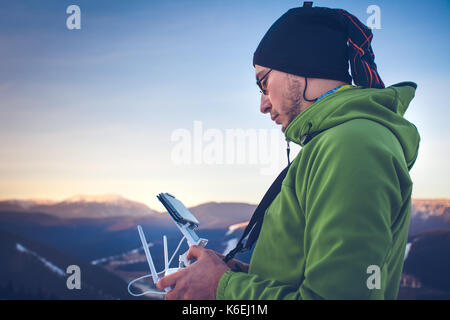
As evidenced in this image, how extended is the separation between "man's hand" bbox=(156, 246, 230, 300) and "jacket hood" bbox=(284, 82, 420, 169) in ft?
1.30

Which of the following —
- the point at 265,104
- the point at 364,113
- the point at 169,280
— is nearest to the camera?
the point at 364,113

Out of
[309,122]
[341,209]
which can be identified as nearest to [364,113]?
[309,122]

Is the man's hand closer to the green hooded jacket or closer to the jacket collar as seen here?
the green hooded jacket

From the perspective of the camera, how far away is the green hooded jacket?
762mm

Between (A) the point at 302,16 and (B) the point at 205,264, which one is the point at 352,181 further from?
(A) the point at 302,16

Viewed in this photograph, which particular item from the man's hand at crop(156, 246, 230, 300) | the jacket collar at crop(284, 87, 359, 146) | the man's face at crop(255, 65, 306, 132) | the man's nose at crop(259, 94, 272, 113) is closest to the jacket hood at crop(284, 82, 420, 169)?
the jacket collar at crop(284, 87, 359, 146)

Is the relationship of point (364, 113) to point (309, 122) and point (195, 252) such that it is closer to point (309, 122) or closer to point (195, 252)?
point (309, 122)

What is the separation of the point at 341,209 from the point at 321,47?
60 cm

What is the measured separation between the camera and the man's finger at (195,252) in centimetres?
109

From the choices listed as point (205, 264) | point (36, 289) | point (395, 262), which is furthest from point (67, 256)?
point (395, 262)

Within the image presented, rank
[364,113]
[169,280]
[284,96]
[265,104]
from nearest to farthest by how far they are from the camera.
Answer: [364,113] → [169,280] → [284,96] → [265,104]

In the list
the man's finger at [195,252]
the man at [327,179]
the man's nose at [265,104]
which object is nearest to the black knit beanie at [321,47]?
the man at [327,179]

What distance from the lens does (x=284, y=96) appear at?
1153mm

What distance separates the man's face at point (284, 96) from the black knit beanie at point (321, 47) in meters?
0.02
